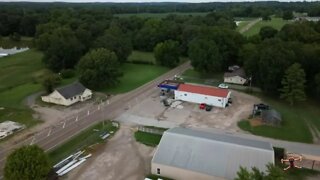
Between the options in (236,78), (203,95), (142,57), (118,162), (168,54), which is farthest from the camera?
(142,57)

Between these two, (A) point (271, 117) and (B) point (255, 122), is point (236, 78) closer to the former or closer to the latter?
(B) point (255, 122)

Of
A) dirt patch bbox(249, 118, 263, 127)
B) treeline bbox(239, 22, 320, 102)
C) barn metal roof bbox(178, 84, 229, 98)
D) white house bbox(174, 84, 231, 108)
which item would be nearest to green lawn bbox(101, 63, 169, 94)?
white house bbox(174, 84, 231, 108)

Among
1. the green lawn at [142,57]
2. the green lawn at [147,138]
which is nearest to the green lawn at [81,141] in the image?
the green lawn at [147,138]

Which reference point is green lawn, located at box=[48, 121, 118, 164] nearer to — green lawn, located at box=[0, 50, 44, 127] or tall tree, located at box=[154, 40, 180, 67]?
green lawn, located at box=[0, 50, 44, 127]

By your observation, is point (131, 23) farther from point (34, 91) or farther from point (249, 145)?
point (249, 145)

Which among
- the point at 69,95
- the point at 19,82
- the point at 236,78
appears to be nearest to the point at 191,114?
the point at 236,78

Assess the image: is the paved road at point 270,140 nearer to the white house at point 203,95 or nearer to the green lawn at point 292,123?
the green lawn at point 292,123
